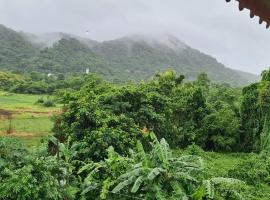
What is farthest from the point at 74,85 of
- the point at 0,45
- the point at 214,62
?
the point at 214,62

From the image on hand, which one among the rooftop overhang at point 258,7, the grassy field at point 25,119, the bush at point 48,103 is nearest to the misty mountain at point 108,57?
the bush at point 48,103

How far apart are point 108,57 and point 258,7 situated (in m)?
131

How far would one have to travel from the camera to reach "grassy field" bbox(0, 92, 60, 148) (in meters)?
31.9

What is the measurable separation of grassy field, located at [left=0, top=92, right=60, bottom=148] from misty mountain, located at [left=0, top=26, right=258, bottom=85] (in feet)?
128

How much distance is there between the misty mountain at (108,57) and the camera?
9938 cm

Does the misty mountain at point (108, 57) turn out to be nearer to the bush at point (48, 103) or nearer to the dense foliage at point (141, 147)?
the bush at point (48, 103)

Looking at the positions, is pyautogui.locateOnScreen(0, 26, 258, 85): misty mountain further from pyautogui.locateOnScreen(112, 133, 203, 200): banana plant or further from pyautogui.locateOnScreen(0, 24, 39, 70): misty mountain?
pyautogui.locateOnScreen(112, 133, 203, 200): banana plant

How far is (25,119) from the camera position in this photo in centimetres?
3809

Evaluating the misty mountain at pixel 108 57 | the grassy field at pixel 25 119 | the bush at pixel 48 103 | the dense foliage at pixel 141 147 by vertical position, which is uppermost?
the misty mountain at pixel 108 57

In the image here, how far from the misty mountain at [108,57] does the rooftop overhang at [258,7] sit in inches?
3229

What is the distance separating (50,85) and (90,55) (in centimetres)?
5975

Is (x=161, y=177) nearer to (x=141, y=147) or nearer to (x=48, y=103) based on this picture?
(x=141, y=147)

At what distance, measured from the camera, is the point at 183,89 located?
33031mm

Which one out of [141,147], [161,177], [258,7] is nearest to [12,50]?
[141,147]
